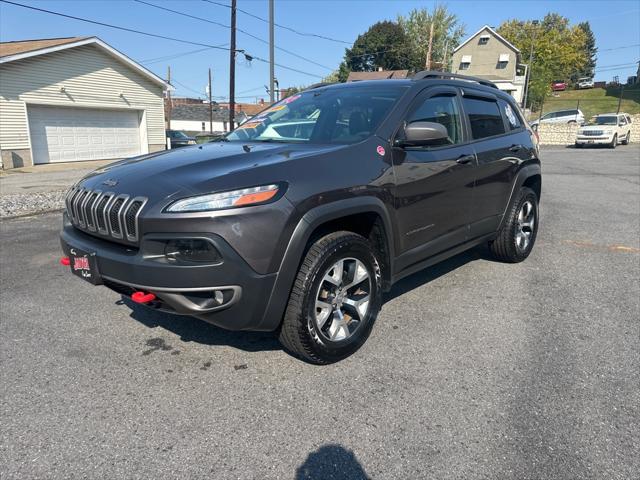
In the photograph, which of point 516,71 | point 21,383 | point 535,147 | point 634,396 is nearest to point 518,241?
point 535,147

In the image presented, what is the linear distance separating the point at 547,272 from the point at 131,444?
425 centimetres

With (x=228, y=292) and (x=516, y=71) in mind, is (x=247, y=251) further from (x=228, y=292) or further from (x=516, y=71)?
(x=516, y=71)

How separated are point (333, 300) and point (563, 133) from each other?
35033 mm

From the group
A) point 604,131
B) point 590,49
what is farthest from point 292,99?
point 590,49

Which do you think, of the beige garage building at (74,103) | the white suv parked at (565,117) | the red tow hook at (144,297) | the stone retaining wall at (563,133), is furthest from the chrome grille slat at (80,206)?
the white suv parked at (565,117)

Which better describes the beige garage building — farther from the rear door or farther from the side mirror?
the side mirror

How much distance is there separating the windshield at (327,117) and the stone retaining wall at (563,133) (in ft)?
110

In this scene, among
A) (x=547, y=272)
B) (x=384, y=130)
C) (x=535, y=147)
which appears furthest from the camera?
(x=535, y=147)

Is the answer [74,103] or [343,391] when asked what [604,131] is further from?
[343,391]

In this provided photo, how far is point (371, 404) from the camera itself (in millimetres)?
2633

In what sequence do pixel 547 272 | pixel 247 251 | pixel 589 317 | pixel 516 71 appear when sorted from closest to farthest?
1. pixel 247 251
2. pixel 589 317
3. pixel 547 272
4. pixel 516 71

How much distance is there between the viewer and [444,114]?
3893 millimetres

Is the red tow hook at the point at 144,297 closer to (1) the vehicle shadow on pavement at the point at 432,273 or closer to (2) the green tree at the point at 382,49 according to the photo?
(1) the vehicle shadow on pavement at the point at 432,273

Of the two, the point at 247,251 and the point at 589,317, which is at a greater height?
the point at 247,251
